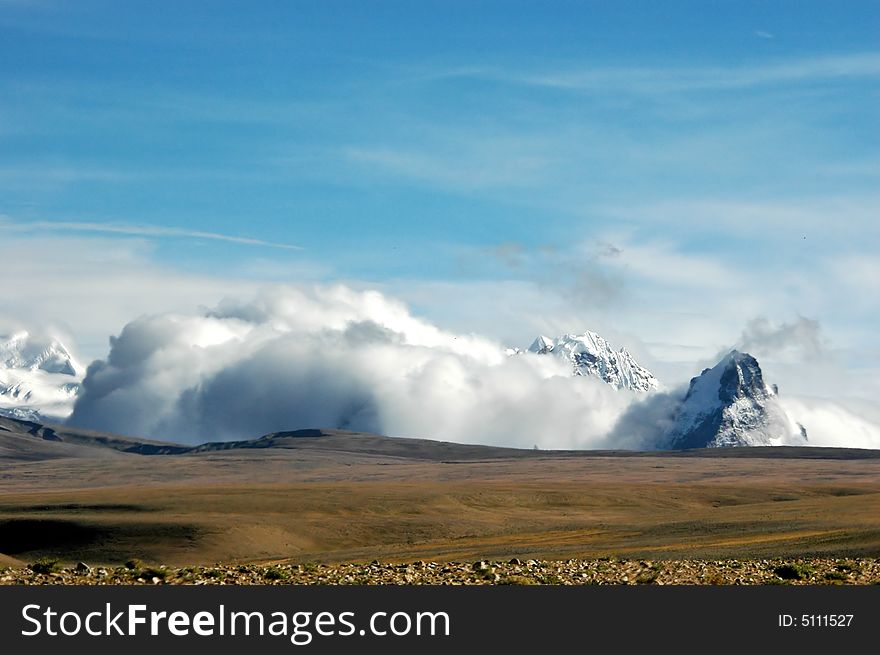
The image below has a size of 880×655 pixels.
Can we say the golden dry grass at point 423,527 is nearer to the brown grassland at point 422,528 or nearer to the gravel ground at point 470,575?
the brown grassland at point 422,528

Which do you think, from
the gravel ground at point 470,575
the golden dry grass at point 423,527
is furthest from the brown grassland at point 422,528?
the gravel ground at point 470,575

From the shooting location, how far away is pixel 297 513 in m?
100

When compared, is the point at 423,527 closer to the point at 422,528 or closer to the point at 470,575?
the point at 422,528

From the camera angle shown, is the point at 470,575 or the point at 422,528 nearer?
the point at 470,575

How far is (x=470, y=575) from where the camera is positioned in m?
32.7

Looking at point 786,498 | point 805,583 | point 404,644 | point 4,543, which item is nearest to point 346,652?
point 404,644

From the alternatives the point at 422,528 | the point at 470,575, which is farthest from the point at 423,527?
the point at 470,575

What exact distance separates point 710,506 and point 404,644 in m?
112

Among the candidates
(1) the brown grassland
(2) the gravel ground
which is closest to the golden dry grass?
(1) the brown grassland

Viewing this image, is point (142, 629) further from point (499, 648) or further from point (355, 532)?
point (355, 532)

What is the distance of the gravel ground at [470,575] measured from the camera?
3166 centimetres

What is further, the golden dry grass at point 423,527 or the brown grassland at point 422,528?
the golden dry grass at point 423,527

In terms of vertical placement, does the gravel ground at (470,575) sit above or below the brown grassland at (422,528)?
below

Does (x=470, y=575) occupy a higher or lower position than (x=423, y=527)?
lower
